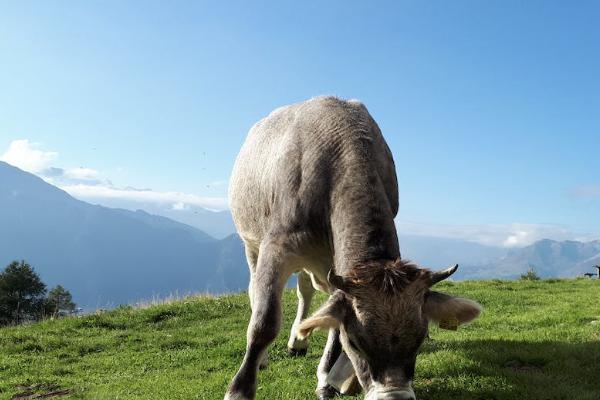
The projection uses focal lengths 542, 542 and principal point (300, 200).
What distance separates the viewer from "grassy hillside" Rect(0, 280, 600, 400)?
7992mm

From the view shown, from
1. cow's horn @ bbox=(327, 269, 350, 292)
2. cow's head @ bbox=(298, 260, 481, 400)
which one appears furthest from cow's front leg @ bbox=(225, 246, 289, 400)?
cow's horn @ bbox=(327, 269, 350, 292)

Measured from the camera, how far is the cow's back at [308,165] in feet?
24.6

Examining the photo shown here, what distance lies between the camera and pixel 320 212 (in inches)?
293

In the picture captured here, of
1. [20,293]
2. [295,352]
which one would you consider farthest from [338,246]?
[20,293]

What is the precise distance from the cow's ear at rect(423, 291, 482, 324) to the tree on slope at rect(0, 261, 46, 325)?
4807 centimetres

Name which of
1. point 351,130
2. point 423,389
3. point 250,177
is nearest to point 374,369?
point 423,389

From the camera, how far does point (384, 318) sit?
5.45 metres

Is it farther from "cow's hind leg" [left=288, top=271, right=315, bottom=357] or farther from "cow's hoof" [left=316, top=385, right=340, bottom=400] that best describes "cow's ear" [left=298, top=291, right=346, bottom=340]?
"cow's hind leg" [left=288, top=271, right=315, bottom=357]

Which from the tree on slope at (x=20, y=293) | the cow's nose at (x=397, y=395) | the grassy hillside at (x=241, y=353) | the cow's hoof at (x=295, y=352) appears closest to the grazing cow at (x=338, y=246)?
the cow's nose at (x=397, y=395)

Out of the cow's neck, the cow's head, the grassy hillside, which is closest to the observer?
the cow's head

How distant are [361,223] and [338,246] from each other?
0.44 m

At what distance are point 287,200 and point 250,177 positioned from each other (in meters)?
2.40

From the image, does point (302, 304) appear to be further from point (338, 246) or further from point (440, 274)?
point (440, 274)

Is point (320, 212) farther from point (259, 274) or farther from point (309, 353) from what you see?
point (309, 353)
